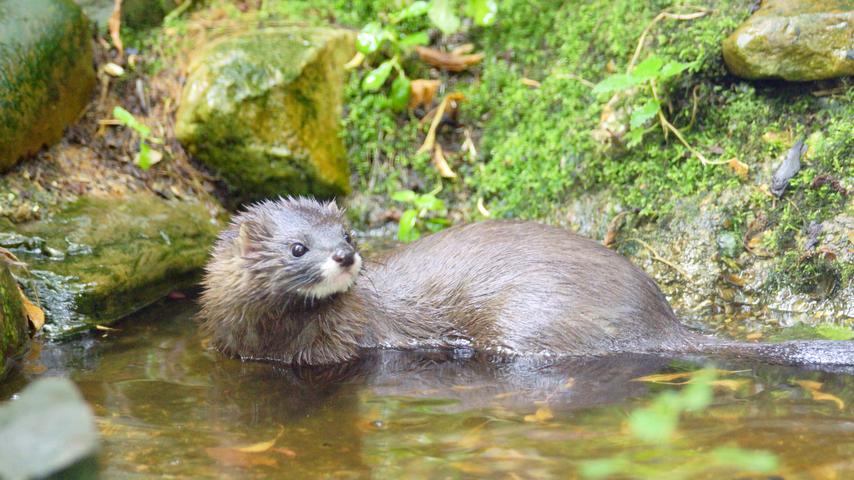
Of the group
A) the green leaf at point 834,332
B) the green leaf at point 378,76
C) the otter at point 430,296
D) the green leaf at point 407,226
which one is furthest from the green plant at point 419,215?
the green leaf at point 834,332

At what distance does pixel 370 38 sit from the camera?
7383 mm

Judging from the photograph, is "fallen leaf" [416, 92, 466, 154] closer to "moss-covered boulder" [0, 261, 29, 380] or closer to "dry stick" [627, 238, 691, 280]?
"dry stick" [627, 238, 691, 280]

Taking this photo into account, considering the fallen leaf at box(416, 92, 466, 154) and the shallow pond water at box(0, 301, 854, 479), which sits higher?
the fallen leaf at box(416, 92, 466, 154)

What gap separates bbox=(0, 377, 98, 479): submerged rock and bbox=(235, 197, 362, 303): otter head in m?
2.75

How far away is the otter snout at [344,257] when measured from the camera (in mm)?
4961

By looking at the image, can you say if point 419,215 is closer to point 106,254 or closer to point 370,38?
point 370,38

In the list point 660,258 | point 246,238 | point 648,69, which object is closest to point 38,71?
point 246,238

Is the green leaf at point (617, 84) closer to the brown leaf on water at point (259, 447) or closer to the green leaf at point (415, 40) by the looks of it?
the green leaf at point (415, 40)

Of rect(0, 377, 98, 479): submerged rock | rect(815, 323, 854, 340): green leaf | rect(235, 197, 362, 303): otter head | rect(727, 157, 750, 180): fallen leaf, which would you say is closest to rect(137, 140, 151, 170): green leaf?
rect(235, 197, 362, 303): otter head

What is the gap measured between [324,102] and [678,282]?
11.3ft

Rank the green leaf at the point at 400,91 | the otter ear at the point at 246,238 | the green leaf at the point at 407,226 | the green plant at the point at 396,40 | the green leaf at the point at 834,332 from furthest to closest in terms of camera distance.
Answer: the green leaf at the point at 400,91 < the green plant at the point at 396,40 < the green leaf at the point at 407,226 < the otter ear at the point at 246,238 < the green leaf at the point at 834,332

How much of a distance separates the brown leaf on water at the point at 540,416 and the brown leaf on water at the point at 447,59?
15.2ft

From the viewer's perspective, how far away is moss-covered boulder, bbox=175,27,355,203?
→ 23.6 ft

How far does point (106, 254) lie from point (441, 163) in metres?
3.00
